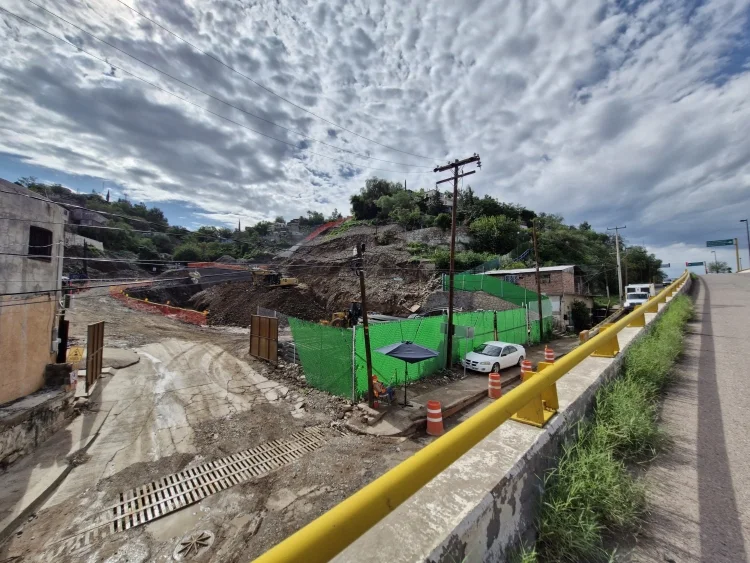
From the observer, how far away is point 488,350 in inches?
622

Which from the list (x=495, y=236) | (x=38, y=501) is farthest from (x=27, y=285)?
(x=495, y=236)

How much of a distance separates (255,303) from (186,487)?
2476 centimetres

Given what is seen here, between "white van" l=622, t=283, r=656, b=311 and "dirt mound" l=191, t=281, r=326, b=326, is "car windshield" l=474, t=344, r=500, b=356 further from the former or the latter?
"white van" l=622, t=283, r=656, b=311

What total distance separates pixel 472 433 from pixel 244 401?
11.6 metres

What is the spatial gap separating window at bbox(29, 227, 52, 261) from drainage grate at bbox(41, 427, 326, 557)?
7481 mm

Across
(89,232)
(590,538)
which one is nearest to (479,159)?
(590,538)

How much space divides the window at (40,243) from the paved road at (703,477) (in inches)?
531

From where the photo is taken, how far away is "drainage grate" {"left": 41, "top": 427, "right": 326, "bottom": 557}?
5723 mm

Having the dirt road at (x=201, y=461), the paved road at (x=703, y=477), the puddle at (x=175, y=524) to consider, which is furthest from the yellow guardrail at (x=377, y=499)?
the puddle at (x=175, y=524)

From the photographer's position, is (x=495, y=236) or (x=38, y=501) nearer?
(x=38, y=501)

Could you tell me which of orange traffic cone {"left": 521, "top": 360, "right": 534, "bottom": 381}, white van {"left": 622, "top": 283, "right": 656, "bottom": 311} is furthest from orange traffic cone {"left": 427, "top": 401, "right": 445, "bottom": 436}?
white van {"left": 622, "top": 283, "right": 656, "bottom": 311}

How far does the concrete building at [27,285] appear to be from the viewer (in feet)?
28.1

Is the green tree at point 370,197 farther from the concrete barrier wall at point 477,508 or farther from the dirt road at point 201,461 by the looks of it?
the concrete barrier wall at point 477,508

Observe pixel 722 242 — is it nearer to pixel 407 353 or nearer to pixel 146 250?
pixel 407 353
